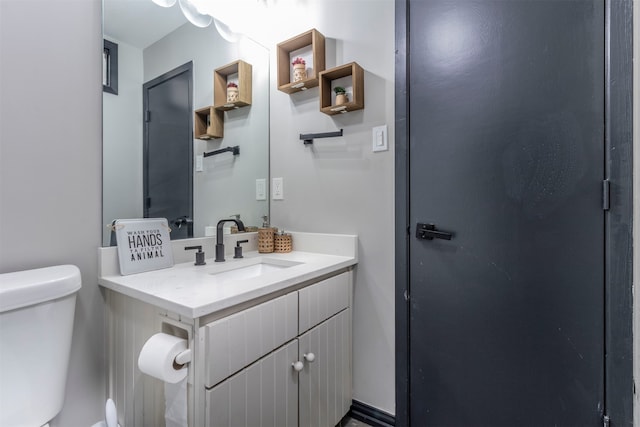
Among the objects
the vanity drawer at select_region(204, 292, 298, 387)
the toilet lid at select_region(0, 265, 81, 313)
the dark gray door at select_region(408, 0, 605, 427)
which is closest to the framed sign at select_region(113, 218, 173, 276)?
the toilet lid at select_region(0, 265, 81, 313)

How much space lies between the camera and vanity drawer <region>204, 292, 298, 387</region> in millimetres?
751

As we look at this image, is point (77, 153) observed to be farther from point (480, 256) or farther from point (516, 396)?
point (516, 396)

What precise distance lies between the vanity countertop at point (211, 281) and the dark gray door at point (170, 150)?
229 millimetres

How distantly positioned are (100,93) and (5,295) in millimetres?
728

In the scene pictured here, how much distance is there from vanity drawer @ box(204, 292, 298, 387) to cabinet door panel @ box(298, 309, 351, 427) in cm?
13

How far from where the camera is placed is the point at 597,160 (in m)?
0.91

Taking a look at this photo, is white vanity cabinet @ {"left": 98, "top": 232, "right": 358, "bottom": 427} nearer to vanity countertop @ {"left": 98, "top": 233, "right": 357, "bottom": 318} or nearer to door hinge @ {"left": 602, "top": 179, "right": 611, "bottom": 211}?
vanity countertop @ {"left": 98, "top": 233, "right": 357, "bottom": 318}

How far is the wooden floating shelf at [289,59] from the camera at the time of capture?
1.47m

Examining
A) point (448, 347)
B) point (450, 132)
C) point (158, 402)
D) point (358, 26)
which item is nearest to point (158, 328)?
point (158, 402)

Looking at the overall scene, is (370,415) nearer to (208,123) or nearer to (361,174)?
(361,174)

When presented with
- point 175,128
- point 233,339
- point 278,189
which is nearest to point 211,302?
point 233,339

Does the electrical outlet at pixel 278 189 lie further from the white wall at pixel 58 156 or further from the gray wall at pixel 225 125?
the white wall at pixel 58 156

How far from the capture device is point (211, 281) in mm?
974

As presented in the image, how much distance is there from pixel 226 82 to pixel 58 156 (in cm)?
88
